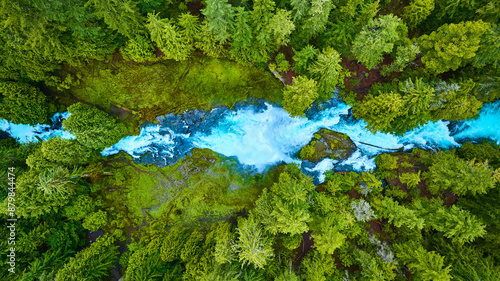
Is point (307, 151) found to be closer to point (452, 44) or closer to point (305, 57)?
point (305, 57)

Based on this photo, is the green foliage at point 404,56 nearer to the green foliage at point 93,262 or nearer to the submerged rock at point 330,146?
the submerged rock at point 330,146

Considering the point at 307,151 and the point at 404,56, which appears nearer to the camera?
the point at 404,56

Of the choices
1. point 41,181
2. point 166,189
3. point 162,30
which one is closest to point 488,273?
point 166,189

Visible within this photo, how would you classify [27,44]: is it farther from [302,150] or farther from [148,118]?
[302,150]

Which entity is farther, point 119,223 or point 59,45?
point 119,223

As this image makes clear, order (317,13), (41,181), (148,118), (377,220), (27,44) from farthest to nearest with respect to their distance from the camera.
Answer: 1. (148,118)
2. (377,220)
3. (41,181)
4. (27,44)
5. (317,13)

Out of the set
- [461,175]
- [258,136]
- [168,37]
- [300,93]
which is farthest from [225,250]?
[461,175]

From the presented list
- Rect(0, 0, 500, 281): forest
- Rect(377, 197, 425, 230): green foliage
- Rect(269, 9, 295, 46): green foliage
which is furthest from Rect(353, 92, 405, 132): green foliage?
Rect(269, 9, 295, 46): green foliage
